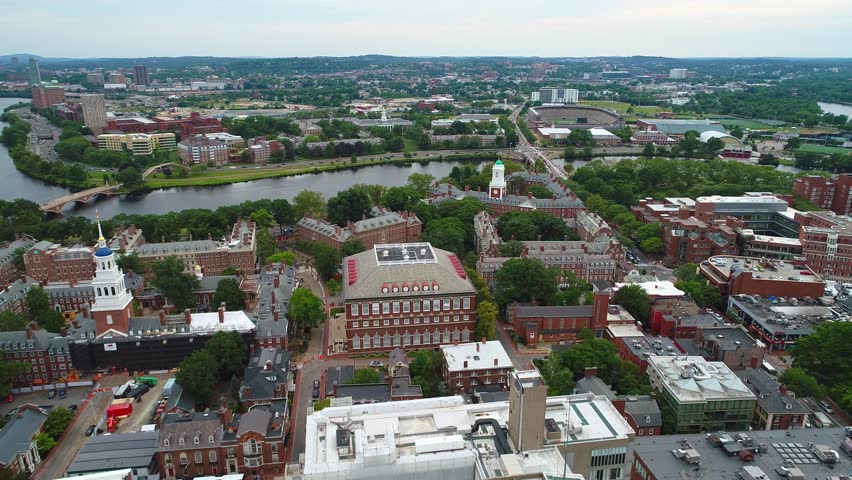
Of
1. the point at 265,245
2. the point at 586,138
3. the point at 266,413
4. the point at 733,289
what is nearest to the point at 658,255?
the point at 733,289

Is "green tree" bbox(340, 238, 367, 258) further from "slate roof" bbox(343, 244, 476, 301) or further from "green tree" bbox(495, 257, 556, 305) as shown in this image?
"green tree" bbox(495, 257, 556, 305)

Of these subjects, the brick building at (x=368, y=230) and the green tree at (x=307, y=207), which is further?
the green tree at (x=307, y=207)

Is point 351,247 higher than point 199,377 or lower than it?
higher

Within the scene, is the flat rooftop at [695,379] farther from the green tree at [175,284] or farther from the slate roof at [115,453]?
the green tree at [175,284]

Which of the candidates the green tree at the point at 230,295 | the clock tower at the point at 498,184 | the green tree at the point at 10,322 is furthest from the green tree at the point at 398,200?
the green tree at the point at 10,322

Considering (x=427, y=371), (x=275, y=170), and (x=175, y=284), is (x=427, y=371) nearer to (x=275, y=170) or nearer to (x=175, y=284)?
(x=175, y=284)

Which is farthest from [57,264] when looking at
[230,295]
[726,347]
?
[726,347]

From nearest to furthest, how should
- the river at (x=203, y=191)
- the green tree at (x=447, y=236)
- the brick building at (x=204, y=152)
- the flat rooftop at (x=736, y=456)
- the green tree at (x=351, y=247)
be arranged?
the flat rooftop at (x=736, y=456) < the green tree at (x=351, y=247) < the green tree at (x=447, y=236) < the river at (x=203, y=191) < the brick building at (x=204, y=152)
